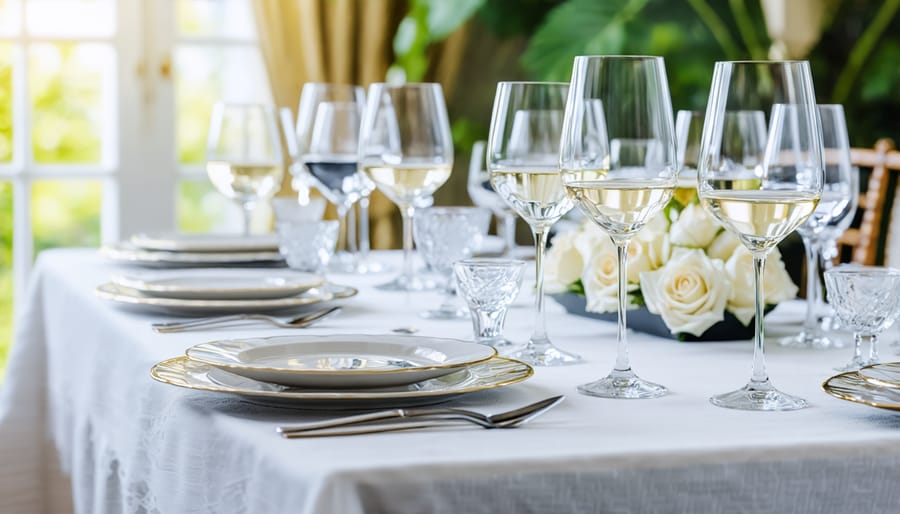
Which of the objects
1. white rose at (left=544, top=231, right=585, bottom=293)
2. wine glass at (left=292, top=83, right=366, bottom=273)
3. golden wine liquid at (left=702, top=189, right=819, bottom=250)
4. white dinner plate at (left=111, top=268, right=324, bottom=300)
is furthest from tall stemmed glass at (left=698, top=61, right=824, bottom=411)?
wine glass at (left=292, top=83, right=366, bottom=273)

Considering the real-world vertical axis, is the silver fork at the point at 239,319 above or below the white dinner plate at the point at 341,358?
below

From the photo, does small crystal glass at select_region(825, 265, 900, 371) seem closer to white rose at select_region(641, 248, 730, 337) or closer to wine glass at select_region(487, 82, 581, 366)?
white rose at select_region(641, 248, 730, 337)

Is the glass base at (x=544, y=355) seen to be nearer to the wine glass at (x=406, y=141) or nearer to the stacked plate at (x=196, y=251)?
the wine glass at (x=406, y=141)

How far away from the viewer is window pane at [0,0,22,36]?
149 inches

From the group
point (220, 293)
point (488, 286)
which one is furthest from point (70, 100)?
point (488, 286)

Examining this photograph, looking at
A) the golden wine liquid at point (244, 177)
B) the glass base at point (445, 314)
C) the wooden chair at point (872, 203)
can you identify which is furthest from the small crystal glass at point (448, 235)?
the wooden chair at point (872, 203)

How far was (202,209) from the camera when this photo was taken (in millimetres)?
4160

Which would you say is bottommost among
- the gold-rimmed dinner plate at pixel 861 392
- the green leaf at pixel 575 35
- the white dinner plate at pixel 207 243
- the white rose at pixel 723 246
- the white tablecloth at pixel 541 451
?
the white tablecloth at pixel 541 451

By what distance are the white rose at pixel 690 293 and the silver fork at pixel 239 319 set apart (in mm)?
383

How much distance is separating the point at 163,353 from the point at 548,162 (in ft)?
1.42

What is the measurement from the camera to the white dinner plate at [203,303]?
146cm

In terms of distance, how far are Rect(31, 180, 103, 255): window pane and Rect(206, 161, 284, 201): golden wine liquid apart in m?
2.01

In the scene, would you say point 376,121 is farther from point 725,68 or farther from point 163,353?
point 725,68

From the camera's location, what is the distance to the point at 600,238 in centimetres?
142
